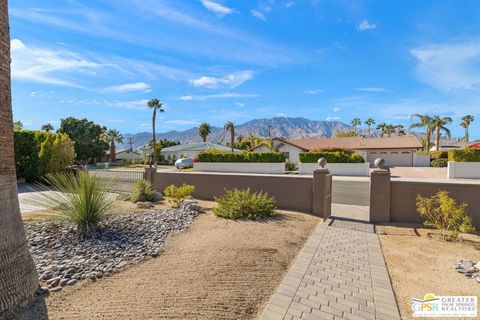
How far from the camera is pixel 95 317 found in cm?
337

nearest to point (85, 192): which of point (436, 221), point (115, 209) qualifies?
point (115, 209)

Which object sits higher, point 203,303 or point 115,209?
point 115,209

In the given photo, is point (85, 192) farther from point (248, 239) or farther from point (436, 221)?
point (436, 221)

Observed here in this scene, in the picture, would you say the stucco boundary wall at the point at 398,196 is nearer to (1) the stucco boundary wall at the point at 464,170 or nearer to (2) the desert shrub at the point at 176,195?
(2) the desert shrub at the point at 176,195

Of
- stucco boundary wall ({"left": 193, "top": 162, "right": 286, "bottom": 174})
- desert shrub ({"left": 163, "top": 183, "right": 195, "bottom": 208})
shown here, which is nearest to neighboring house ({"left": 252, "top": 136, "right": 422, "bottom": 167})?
stucco boundary wall ({"left": 193, "top": 162, "right": 286, "bottom": 174})

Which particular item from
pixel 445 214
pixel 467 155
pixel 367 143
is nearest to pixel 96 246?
pixel 445 214

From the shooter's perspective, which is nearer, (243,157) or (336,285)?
(336,285)

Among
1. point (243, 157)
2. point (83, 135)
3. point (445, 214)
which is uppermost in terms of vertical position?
point (83, 135)

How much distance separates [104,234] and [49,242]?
113cm

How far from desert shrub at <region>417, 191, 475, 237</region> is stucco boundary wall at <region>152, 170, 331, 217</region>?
105 inches

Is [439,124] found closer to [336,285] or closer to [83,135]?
[336,285]

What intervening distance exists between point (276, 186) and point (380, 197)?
3.56m

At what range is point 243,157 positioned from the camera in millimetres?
28266

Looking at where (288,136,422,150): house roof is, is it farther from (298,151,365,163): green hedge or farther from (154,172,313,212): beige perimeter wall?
(154,172,313,212): beige perimeter wall
